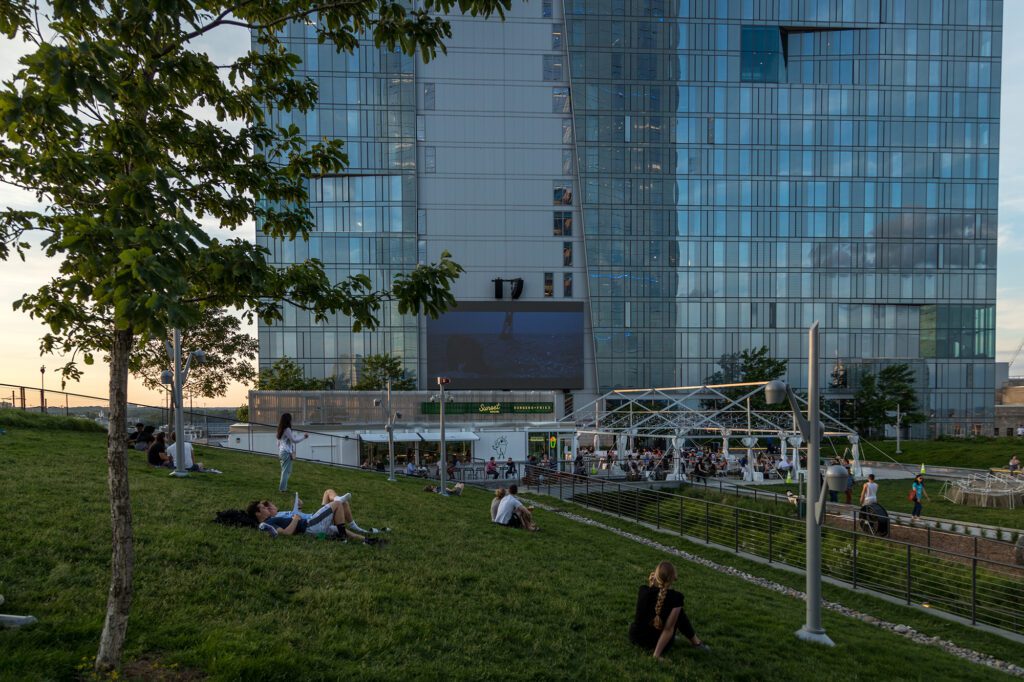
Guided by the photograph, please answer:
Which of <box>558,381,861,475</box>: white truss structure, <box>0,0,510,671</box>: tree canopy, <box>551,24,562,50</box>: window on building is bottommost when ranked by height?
<box>558,381,861,475</box>: white truss structure

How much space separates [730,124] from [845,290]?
20.7 meters

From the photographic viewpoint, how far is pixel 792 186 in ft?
202

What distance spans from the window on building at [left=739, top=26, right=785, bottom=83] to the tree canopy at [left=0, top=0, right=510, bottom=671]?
6659 centimetres

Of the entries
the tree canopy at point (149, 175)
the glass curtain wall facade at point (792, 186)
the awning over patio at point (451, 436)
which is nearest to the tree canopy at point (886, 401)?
the glass curtain wall facade at point (792, 186)

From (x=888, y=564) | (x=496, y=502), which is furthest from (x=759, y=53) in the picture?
(x=496, y=502)

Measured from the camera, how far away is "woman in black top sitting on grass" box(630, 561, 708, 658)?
6633mm

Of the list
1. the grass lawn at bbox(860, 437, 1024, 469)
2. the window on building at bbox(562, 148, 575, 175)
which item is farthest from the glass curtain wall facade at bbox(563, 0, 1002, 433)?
the grass lawn at bbox(860, 437, 1024, 469)

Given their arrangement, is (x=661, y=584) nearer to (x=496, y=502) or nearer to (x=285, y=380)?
(x=496, y=502)

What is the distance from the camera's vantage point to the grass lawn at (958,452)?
3891 centimetres

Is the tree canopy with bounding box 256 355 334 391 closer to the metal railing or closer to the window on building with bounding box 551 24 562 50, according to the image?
the metal railing

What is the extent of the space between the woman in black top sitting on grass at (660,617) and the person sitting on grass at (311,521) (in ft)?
15.6

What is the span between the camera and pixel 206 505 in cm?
1057

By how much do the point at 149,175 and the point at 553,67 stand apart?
6327cm

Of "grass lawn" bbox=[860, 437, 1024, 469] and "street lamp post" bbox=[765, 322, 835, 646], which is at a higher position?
"street lamp post" bbox=[765, 322, 835, 646]
